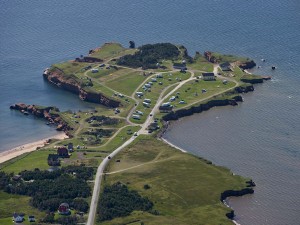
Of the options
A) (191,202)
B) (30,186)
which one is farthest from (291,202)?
(30,186)

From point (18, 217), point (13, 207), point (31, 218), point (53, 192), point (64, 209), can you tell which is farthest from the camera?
point (53, 192)

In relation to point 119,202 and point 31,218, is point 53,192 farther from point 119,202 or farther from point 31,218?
point 119,202

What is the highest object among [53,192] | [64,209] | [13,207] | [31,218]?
[64,209]

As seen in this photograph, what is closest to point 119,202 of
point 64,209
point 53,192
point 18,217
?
point 64,209

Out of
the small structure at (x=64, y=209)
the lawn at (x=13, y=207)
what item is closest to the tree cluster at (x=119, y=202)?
the small structure at (x=64, y=209)

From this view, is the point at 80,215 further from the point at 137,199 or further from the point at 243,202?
the point at 243,202

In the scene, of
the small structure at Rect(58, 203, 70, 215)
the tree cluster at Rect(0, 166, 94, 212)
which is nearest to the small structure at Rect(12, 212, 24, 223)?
the tree cluster at Rect(0, 166, 94, 212)

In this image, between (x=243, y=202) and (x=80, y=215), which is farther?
(x=243, y=202)

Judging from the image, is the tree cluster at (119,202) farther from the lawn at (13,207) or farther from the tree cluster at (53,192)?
the lawn at (13,207)

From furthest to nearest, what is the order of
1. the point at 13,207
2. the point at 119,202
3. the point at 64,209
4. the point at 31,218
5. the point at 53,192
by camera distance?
1. the point at 53,192
2. the point at 119,202
3. the point at 13,207
4. the point at 64,209
5. the point at 31,218
